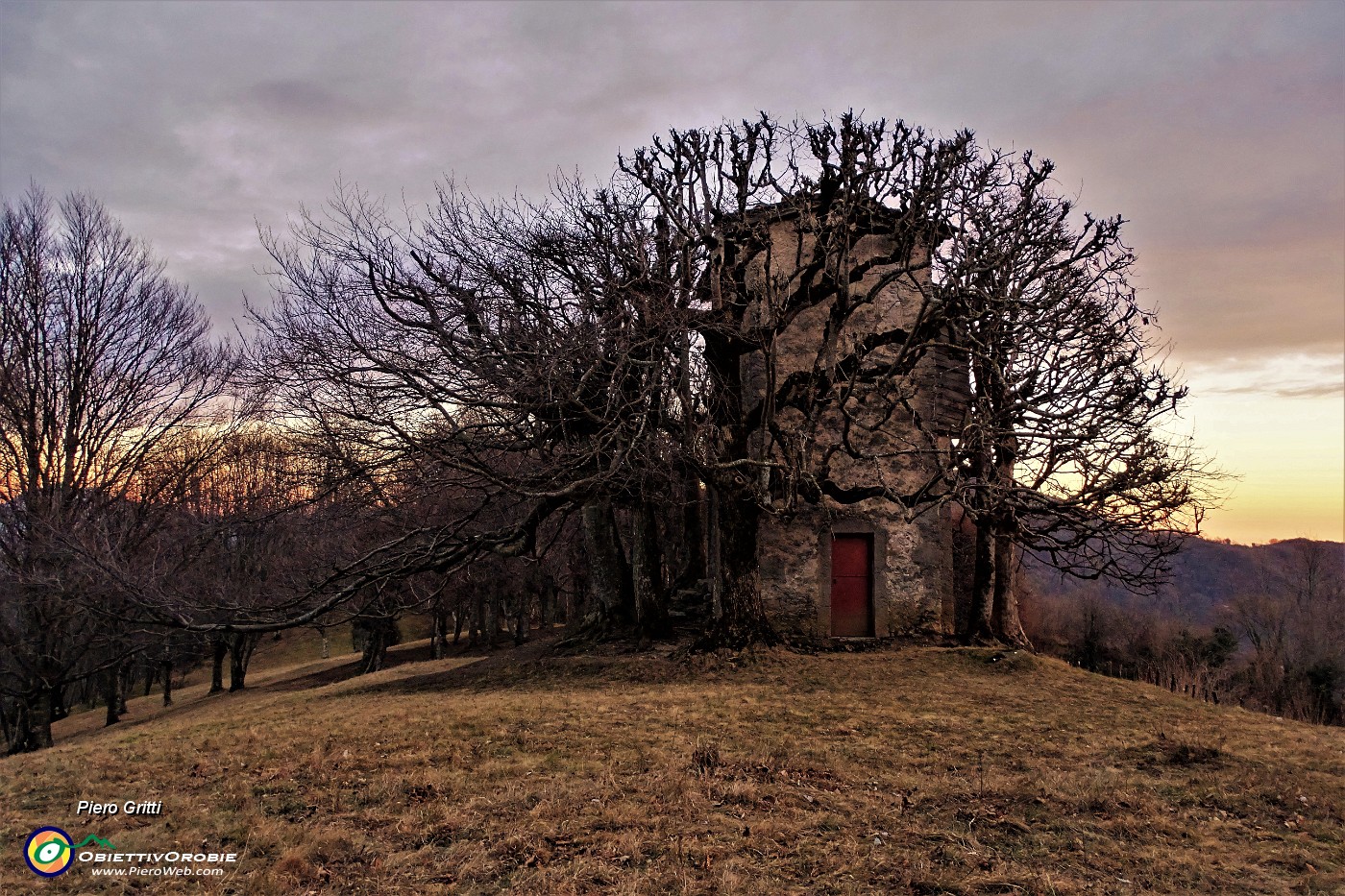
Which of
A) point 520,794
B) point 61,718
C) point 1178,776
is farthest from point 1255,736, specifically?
point 61,718

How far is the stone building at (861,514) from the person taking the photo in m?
15.2

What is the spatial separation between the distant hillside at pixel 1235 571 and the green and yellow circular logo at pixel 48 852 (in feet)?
114

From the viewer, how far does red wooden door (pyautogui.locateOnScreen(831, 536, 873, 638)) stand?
50.8 ft

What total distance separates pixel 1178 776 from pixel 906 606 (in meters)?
8.50

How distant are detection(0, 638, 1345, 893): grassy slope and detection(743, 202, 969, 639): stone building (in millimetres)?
4470

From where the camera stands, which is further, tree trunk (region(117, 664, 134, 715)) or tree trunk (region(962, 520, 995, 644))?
tree trunk (region(117, 664, 134, 715))

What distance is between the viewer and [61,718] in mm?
30344

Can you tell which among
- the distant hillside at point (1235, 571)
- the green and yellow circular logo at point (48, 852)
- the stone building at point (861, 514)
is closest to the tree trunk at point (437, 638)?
the stone building at point (861, 514)

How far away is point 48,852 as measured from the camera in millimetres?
5367

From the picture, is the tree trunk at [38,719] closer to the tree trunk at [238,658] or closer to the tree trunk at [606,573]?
the tree trunk at [238,658]

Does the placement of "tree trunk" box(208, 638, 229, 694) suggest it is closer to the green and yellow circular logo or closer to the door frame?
the door frame

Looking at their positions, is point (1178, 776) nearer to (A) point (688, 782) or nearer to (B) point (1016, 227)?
(A) point (688, 782)

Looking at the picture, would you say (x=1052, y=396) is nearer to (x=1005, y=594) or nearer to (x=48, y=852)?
(x=1005, y=594)

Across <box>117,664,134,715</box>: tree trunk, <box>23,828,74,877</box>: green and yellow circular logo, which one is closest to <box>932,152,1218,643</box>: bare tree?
<box>23,828,74,877</box>: green and yellow circular logo
